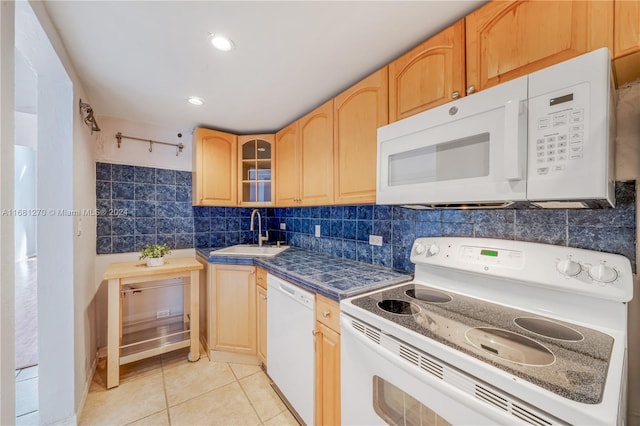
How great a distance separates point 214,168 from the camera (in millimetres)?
2512

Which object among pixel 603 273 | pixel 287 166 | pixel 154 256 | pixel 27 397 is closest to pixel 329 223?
pixel 287 166

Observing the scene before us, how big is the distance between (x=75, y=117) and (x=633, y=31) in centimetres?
252

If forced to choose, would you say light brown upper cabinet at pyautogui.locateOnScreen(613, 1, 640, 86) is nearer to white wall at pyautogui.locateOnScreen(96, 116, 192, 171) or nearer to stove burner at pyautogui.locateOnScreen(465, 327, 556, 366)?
stove burner at pyautogui.locateOnScreen(465, 327, 556, 366)

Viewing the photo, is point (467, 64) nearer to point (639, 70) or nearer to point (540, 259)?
point (639, 70)

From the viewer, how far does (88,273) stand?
190cm

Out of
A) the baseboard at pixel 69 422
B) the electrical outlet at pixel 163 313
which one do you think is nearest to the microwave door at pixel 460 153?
the baseboard at pixel 69 422

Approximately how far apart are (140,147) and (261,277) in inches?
69.2

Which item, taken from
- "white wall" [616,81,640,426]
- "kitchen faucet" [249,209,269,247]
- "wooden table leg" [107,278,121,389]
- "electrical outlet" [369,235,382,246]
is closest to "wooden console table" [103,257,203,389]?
"wooden table leg" [107,278,121,389]

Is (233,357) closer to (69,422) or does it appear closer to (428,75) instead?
(69,422)

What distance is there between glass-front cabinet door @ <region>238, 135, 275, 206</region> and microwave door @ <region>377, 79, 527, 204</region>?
159 centimetres

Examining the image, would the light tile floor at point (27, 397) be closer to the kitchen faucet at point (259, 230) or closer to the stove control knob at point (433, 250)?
the kitchen faucet at point (259, 230)

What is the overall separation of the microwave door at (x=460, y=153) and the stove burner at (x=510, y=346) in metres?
0.46

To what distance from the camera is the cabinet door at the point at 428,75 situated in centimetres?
108

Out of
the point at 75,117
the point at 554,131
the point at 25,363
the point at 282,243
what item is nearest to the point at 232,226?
the point at 282,243
